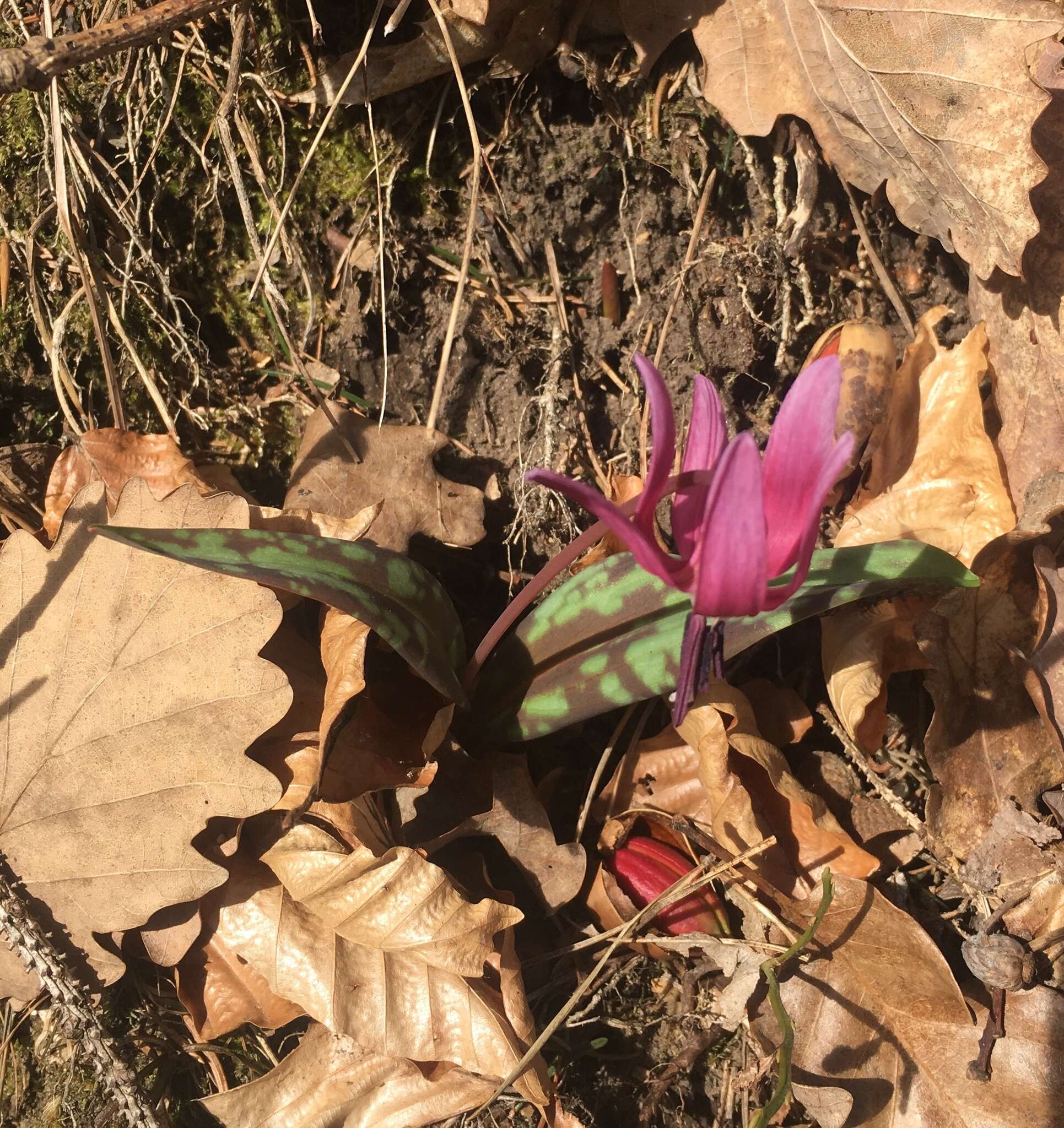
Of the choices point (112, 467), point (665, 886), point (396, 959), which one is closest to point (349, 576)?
point (396, 959)

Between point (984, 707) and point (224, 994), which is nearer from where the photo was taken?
point (224, 994)

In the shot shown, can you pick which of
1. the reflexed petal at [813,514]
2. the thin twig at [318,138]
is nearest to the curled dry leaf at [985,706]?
the reflexed petal at [813,514]

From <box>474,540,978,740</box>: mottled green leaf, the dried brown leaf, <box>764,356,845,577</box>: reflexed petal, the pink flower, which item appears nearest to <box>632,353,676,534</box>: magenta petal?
the pink flower

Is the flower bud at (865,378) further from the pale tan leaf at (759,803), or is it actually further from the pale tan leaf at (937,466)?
the pale tan leaf at (759,803)

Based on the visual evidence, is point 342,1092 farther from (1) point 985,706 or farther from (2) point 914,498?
(2) point 914,498

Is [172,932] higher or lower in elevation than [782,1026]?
higher

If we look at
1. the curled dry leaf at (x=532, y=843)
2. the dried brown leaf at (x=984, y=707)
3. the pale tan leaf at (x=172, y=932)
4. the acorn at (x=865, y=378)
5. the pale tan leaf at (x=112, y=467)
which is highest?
the pale tan leaf at (x=112, y=467)

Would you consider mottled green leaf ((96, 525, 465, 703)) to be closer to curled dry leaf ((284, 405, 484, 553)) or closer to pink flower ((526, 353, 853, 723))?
curled dry leaf ((284, 405, 484, 553))
